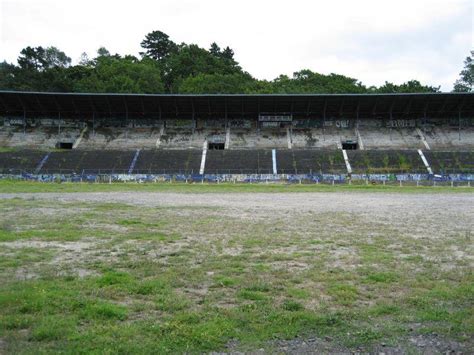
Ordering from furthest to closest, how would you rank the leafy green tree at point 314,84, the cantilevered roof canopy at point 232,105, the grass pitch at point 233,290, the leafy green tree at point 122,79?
the leafy green tree at point 314,84, the leafy green tree at point 122,79, the cantilevered roof canopy at point 232,105, the grass pitch at point 233,290

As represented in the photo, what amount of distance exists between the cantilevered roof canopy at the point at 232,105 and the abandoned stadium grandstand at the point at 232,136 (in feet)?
0.53

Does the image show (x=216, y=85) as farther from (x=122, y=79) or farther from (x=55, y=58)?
(x=55, y=58)

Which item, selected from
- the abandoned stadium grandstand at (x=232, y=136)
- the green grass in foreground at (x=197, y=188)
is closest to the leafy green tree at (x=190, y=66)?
the abandoned stadium grandstand at (x=232, y=136)

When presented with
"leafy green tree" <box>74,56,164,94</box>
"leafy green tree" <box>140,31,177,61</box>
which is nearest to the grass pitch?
"leafy green tree" <box>74,56,164,94</box>

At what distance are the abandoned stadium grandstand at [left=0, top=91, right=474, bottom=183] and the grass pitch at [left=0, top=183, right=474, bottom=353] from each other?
4111 centimetres

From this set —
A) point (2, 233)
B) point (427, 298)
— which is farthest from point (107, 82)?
point (427, 298)

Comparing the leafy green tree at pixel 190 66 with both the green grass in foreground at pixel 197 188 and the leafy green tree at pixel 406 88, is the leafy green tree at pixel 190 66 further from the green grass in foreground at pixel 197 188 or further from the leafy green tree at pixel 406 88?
the green grass in foreground at pixel 197 188

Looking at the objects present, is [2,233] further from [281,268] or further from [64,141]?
[64,141]

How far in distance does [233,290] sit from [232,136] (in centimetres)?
6434

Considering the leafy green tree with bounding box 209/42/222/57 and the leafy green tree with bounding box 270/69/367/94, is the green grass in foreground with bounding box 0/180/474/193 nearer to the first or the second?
the leafy green tree with bounding box 270/69/367/94

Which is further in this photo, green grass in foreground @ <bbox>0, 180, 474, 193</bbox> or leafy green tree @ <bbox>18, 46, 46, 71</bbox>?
leafy green tree @ <bbox>18, 46, 46, 71</bbox>

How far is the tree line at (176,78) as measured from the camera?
102 m

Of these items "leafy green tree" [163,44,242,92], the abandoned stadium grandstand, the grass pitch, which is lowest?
the grass pitch

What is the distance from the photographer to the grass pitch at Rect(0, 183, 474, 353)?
530cm
